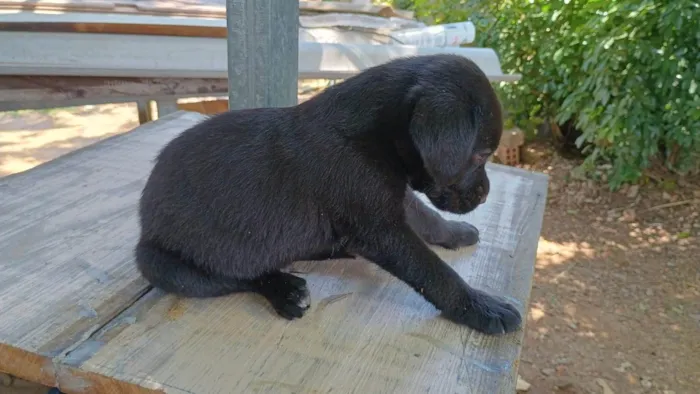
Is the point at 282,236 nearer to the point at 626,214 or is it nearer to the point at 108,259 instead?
the point at 108,259

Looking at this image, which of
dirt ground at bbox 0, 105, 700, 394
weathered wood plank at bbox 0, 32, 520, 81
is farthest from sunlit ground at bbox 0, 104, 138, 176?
weathered wood plank at bbox 0, 32, 520, 81

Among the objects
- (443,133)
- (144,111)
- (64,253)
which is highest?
(443,133)

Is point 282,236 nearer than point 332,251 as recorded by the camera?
Yes

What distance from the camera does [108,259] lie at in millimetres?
2285

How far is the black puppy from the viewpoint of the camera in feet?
6.48

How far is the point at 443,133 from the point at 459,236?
2.81 feet

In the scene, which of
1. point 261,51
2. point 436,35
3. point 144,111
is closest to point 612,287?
point 436,35

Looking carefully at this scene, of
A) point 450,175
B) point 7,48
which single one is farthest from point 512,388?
point 7,48

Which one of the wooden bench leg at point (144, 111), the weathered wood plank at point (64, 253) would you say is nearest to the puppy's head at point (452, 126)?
the weathered wood plank at point (64, 253)

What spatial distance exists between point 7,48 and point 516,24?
5.64 m

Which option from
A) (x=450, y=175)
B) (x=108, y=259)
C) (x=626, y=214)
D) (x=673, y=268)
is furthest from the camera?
(x=626, y=214)

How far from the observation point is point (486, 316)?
1961 mm

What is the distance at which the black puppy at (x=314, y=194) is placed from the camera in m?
1.98

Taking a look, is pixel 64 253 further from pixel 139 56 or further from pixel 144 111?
pixel 144 111
